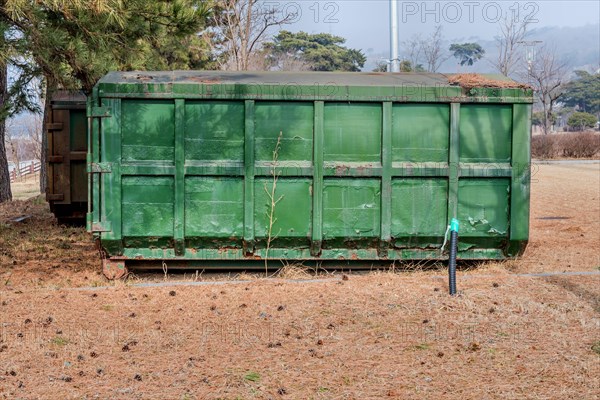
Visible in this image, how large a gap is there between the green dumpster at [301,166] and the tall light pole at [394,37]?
4954 millimetres

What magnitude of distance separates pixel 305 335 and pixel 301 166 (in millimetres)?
2424

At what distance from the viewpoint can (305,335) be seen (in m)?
6.08

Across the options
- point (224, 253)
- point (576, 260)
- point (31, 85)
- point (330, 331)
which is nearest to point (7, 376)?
point (330, 331)

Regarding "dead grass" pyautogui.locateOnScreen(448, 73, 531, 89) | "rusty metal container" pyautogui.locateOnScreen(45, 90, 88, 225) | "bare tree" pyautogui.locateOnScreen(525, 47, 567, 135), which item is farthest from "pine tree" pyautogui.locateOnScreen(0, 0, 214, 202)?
"bare tree" pyautogui.locateOnScreen(525, 47, 567, 135)

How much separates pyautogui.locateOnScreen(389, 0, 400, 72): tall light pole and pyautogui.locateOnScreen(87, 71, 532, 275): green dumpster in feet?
16.3

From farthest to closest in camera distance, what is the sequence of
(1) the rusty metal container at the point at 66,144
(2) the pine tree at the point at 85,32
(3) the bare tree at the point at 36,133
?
(3) the bare tree at the point at 36,133 → (1) the rusty metal container at the point at 66,144 → (2) the pine tree at the point at 85,32

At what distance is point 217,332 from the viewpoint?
6180 millimetres

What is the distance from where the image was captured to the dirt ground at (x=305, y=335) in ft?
16.5

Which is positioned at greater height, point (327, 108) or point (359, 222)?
point (327, 108)

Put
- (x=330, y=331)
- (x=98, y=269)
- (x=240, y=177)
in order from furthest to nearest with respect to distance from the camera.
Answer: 1. (x=98, y=269)
2. (x=240, y=177)
3. (x=330, y=331)

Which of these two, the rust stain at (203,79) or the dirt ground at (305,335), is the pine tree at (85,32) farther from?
the dirt ground at (305,335)

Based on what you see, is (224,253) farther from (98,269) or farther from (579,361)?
(579,361)

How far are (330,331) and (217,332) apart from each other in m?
0.90

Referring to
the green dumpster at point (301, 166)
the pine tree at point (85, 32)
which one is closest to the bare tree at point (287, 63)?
the pine tree at point (85, 32)
